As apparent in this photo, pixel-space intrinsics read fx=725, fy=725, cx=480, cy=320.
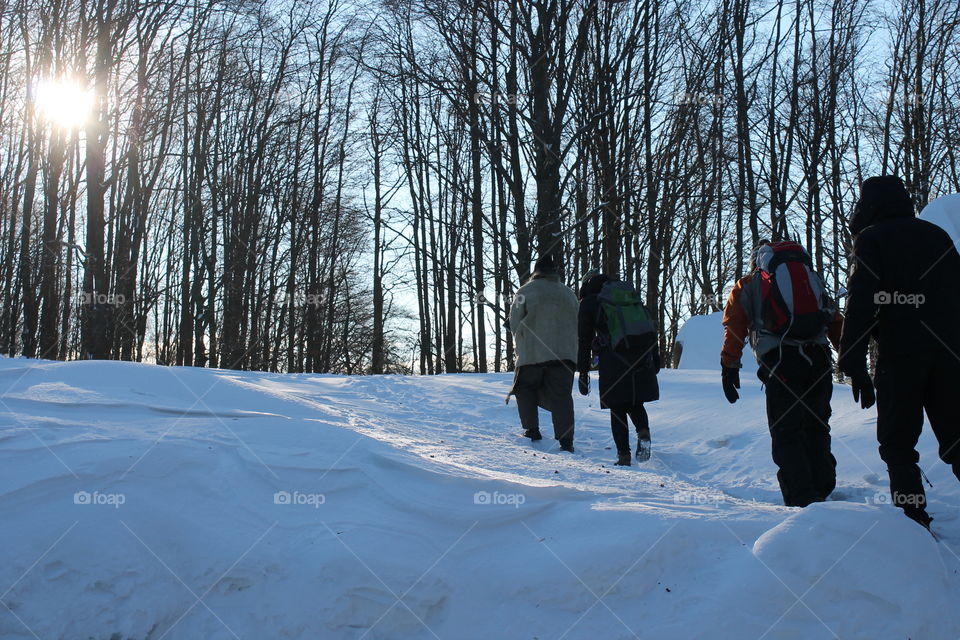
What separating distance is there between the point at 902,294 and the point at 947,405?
597mm

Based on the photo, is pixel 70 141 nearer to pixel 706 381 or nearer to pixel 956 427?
pixel 706 381

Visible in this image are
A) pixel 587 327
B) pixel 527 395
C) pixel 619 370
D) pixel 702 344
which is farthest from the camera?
pixel 702 344

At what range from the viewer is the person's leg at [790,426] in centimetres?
422

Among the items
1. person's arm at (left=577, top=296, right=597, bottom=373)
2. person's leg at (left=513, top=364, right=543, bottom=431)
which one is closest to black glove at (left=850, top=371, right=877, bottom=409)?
person's arm at (left=577, top=296, right=597, bottom=373)

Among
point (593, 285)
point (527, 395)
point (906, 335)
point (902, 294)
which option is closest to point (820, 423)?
point (906, 335)

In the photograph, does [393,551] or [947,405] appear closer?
[393,551]

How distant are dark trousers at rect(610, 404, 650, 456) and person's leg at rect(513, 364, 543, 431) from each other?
0.98 meters

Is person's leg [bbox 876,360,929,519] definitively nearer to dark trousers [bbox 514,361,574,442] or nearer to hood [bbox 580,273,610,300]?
hood [bbox 580,273,610,300]

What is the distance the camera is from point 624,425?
618cm

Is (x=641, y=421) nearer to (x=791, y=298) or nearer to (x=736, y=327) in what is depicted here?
(x=736, y=327)

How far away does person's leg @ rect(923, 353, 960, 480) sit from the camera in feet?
11.9

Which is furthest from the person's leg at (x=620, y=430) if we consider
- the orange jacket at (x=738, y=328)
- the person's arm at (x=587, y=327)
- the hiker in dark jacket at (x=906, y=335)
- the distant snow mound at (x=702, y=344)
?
the distant snow mound at (x=702, y=344)

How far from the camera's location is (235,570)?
2.91 m

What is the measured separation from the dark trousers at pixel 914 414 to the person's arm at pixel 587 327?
279 cm
